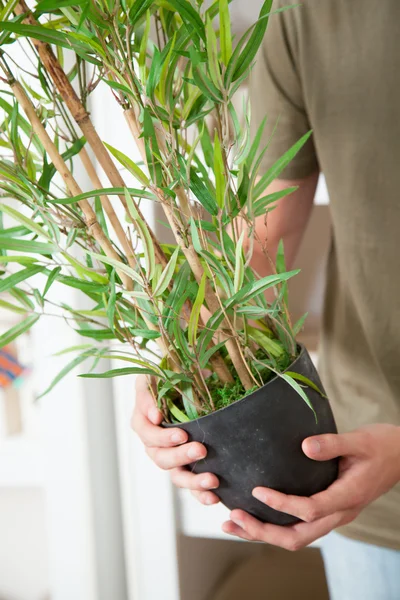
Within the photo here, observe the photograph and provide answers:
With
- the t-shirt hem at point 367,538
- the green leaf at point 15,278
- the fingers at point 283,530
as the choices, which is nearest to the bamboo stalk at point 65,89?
the green leaf at point 15,278

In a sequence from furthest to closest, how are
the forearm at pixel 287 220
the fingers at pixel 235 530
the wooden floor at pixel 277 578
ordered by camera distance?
the wooden floor at pixel 277 578 → the forearm at pixel 287 220 → the fingers at pixel 235 530

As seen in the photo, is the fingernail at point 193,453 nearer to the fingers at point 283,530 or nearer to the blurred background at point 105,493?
the fingers at point 283,530

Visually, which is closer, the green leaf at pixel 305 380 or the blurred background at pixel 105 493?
the green leaf at pixel 305 380

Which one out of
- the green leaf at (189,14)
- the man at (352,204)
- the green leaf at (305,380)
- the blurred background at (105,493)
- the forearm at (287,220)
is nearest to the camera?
the green leaf at (189,14)

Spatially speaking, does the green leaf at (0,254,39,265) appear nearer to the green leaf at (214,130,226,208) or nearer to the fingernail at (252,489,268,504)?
the green leaf at (214,130,226,208)

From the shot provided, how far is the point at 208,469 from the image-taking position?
611mm

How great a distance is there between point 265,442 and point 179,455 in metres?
0.09

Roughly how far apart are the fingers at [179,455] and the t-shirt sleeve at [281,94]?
428mm

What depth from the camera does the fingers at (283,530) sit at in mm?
627

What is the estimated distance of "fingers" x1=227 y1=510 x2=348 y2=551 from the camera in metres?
0.63

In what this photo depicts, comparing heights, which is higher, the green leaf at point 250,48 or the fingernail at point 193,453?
the green leaf at point 250,48

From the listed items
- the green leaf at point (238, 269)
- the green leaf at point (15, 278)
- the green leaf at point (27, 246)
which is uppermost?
the green leaf at point (27, 246)

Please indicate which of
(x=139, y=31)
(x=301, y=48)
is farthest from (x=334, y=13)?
(x=139, y=31)

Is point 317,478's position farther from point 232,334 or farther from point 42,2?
point 42,2
